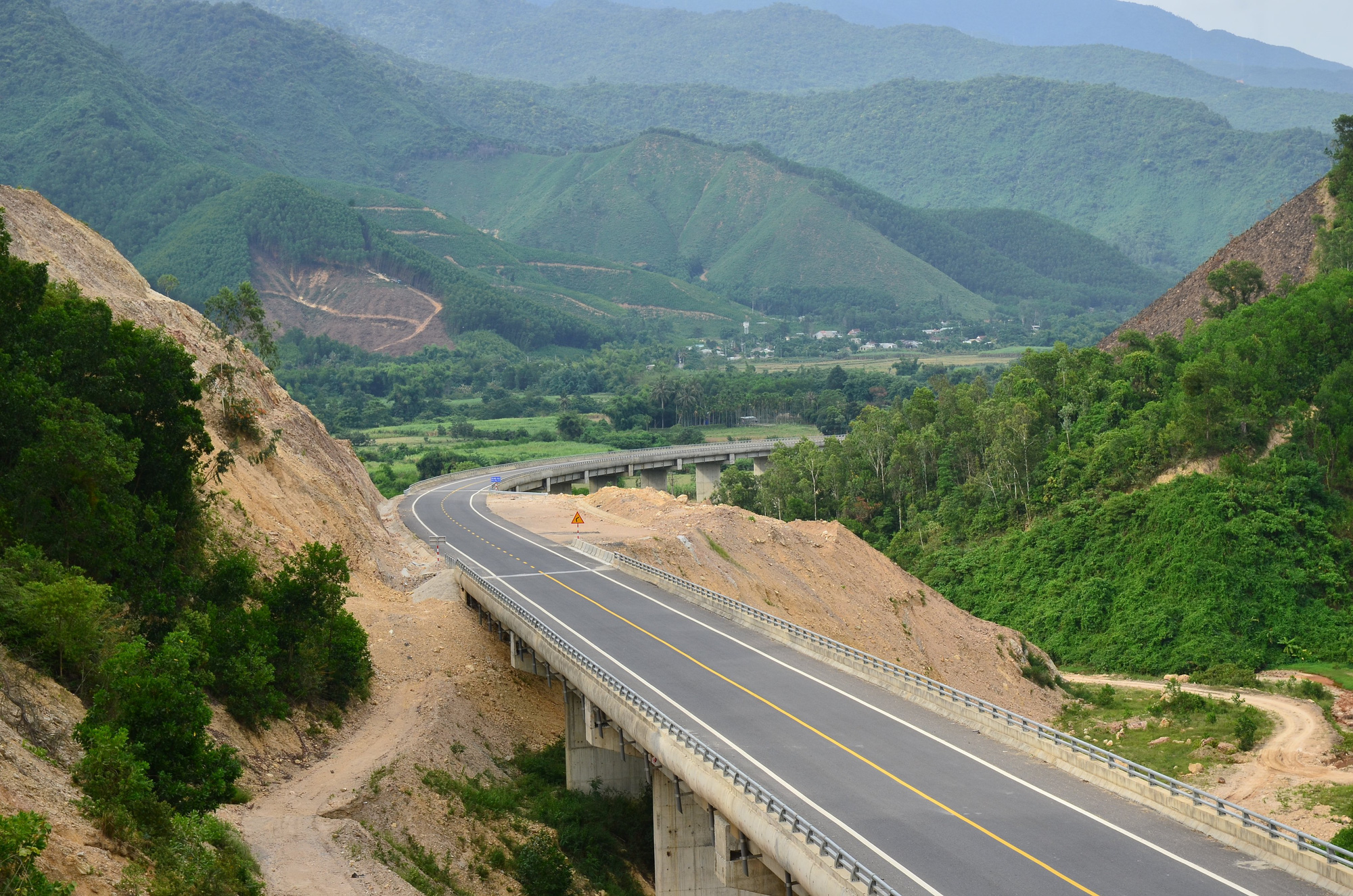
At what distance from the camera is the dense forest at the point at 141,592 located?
25.6 metres

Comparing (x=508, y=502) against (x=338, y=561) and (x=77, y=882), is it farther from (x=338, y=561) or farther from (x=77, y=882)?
(x=77, y=882)

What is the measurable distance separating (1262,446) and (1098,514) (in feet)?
34.5

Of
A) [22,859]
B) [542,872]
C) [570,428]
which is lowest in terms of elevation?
[570,428]

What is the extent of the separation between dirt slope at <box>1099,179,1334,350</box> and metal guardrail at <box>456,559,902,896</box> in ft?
273

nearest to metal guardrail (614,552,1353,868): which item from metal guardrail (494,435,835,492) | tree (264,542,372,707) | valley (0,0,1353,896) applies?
valley (0,0,1353,896)

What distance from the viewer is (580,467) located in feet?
391

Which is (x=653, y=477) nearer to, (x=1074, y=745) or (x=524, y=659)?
(x=524, y=659)

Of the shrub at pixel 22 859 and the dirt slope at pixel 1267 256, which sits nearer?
the shrub at pixel 22 859

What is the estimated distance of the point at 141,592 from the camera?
118ft

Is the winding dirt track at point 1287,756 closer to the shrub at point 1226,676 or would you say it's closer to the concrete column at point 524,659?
the shrub at point 1226,676

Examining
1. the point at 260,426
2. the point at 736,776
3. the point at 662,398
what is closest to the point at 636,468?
the point at 662,398

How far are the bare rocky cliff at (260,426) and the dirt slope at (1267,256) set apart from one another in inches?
3019

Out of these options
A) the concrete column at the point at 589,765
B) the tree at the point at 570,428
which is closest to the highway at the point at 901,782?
the concrete column at the point at 589,765

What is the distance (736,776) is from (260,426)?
4187cm
